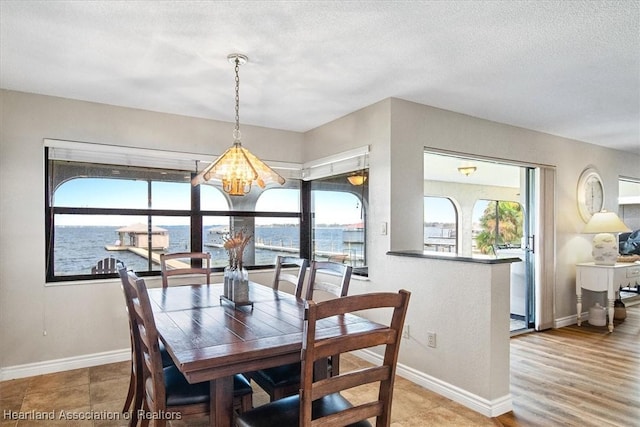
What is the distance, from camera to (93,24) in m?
2.21

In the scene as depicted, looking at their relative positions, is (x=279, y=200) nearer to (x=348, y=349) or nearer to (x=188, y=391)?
(x=188, y=391)

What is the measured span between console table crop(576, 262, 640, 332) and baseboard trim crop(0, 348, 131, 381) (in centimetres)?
534

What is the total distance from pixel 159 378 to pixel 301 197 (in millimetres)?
3280

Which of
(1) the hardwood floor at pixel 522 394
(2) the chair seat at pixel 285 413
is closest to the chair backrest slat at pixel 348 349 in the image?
(2) the chair seat at pixel 285 413

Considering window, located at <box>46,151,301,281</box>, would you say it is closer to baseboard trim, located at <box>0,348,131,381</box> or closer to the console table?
baseboard trim, located at <box>0,348,131,381</box>

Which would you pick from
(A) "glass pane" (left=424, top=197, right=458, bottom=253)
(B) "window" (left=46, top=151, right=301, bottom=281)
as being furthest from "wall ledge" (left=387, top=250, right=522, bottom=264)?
(A) "glass pane" (left=424, top=197, right=458, bottom=253)

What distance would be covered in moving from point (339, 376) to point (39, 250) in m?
3.17

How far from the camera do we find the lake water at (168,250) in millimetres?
3582

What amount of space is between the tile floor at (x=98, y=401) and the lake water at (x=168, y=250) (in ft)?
3.08

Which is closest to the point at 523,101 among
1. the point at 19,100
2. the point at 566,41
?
the point at 566,41

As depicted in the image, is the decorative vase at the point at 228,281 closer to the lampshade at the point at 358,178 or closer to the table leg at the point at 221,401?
the table leg at the point at 221,401

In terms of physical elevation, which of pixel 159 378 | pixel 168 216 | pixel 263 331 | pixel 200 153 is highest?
pixel 200 153

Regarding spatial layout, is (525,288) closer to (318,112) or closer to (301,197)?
(301,197)

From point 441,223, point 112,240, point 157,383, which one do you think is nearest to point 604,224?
point 441,223
